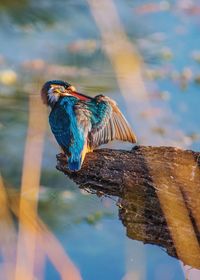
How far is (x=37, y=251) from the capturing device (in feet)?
6.21

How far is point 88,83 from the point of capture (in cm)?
274

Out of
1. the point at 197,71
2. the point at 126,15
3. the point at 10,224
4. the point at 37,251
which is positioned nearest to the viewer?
the point at 37,251

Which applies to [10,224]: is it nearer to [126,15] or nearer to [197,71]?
[197,71]

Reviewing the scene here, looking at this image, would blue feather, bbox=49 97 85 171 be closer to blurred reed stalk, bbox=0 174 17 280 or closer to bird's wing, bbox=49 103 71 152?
bird's wing, bbox=49 103 71 152

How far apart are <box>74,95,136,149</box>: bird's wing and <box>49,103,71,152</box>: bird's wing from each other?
3 centimetres

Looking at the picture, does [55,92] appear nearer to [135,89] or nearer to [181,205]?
[181,205]

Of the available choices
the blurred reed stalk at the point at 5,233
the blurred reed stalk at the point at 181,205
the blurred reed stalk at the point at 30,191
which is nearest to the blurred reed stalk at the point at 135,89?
the blurred reed stalk at the point at 181,205

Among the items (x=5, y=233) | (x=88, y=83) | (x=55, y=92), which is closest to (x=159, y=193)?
(x=55, y=92)

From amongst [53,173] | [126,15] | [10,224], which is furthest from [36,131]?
[126,15]

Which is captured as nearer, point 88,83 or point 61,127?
point 61,127

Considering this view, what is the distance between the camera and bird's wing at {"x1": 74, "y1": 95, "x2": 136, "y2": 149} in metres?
1.50

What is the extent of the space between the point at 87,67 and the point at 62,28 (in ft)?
1.18

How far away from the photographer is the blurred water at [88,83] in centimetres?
213

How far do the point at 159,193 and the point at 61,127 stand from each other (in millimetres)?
287
